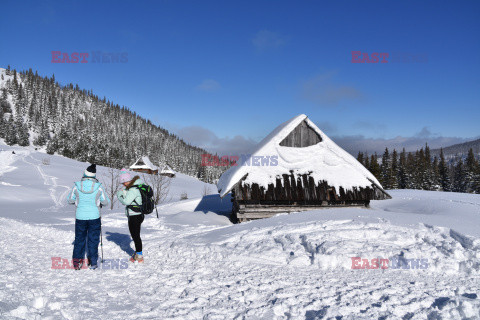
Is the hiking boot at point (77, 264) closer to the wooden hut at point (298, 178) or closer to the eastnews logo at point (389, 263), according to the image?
the eastnews logo at point (389, 263)

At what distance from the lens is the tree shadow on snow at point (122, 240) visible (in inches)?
271

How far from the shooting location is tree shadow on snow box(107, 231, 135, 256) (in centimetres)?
689

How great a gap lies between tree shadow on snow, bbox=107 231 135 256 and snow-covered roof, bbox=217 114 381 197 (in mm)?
5028

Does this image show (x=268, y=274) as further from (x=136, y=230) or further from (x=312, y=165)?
(x=312, y=165)

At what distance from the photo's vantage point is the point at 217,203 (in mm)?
20469

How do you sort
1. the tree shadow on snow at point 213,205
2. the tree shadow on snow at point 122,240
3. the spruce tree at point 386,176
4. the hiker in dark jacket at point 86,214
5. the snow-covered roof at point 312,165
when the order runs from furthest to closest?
1. the spruce tree at point 386,176
2. the tree shadow on snow at point 213,205
3. the snow-covered roof at point 312,165
4. the tree shadow on snow at point 122,240
5. the hiker in dark jacket at point 86,214

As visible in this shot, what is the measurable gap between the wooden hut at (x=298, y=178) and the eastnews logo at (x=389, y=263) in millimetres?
6850

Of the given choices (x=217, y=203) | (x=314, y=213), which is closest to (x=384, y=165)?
(x=217, y=203)

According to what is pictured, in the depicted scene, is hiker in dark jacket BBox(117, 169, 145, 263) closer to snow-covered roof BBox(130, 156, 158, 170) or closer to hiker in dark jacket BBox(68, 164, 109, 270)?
hiker in dark jacket BBox(68, 164, 109, 270)

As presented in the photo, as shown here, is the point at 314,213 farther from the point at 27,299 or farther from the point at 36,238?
the point at 36,238

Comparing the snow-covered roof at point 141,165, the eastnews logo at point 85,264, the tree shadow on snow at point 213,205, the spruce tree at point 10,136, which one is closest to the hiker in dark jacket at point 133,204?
the eastnews logo at point 85,264

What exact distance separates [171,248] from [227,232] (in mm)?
1931

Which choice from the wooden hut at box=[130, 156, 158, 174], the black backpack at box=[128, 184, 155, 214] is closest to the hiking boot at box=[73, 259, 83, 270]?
the black backpack at box=[128, 184, 155, 214]

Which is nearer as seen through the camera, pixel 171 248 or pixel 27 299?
pixel 27 299
